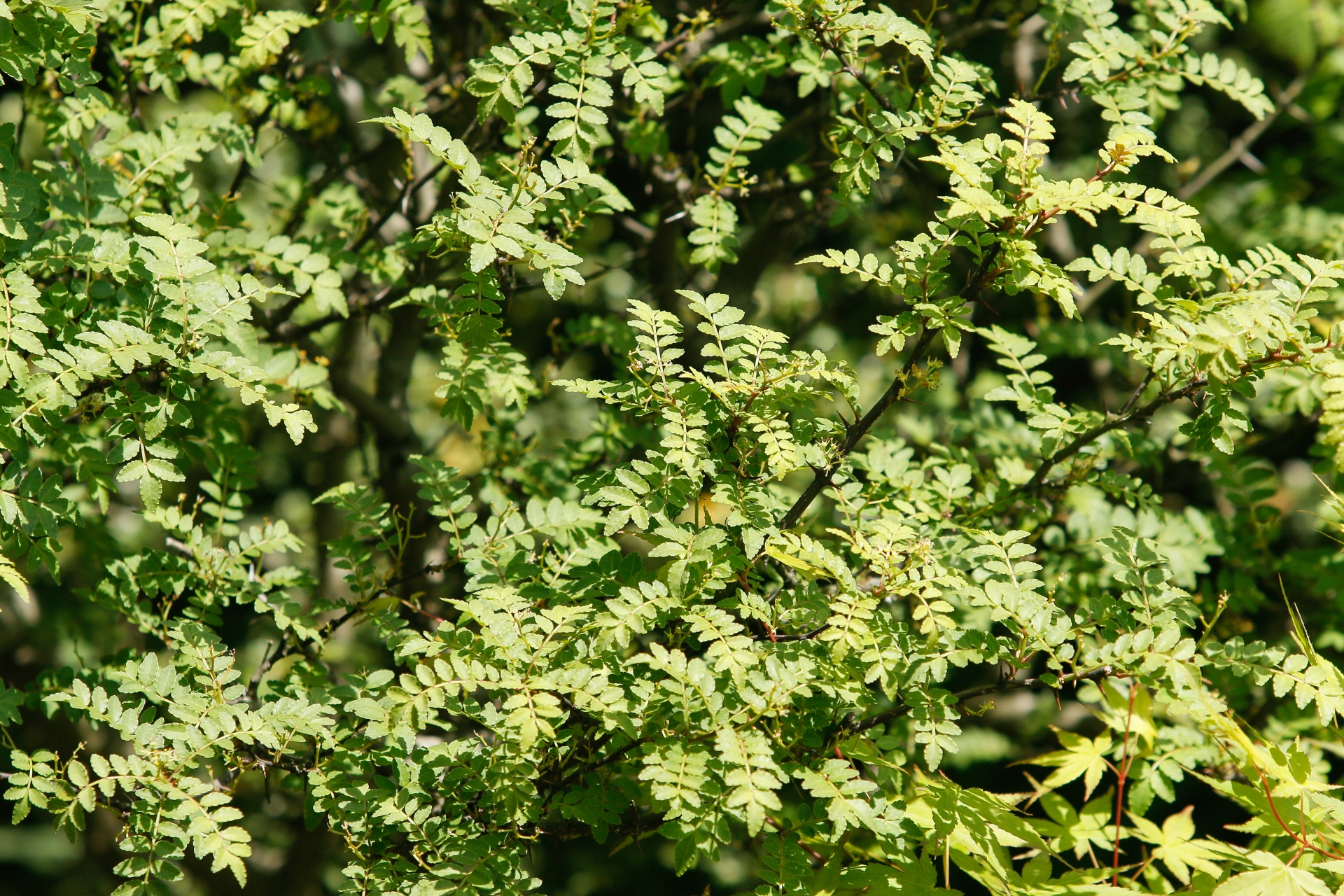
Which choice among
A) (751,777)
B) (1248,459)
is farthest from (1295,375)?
(751,777)

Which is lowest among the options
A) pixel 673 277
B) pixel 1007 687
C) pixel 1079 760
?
pixel 1079 760

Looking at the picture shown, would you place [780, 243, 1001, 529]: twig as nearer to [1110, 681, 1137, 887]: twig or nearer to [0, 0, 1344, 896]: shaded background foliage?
[0, 0, 1344, 896]: shaded background foliage

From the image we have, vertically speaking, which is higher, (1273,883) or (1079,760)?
(1273,883)

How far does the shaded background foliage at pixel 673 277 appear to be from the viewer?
2.63 m

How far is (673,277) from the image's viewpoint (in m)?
2.93

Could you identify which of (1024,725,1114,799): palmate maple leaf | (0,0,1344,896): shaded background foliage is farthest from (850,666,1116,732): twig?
(1024,725,1114,799): palmate maple leaf

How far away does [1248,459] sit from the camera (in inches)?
110

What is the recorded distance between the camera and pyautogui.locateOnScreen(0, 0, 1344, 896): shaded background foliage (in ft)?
8.63

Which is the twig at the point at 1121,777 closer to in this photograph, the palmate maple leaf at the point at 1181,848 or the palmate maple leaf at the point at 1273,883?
the palmate maple leaf at the point at 1181,848

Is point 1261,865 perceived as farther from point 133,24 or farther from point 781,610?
point 133,24

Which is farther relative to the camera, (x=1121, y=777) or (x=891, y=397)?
(x=1121, y=777)

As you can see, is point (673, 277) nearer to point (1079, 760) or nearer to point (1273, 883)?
point (1079, 760)

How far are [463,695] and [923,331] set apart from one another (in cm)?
103

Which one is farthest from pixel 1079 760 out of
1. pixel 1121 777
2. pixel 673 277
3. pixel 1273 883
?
pixel 673 277
